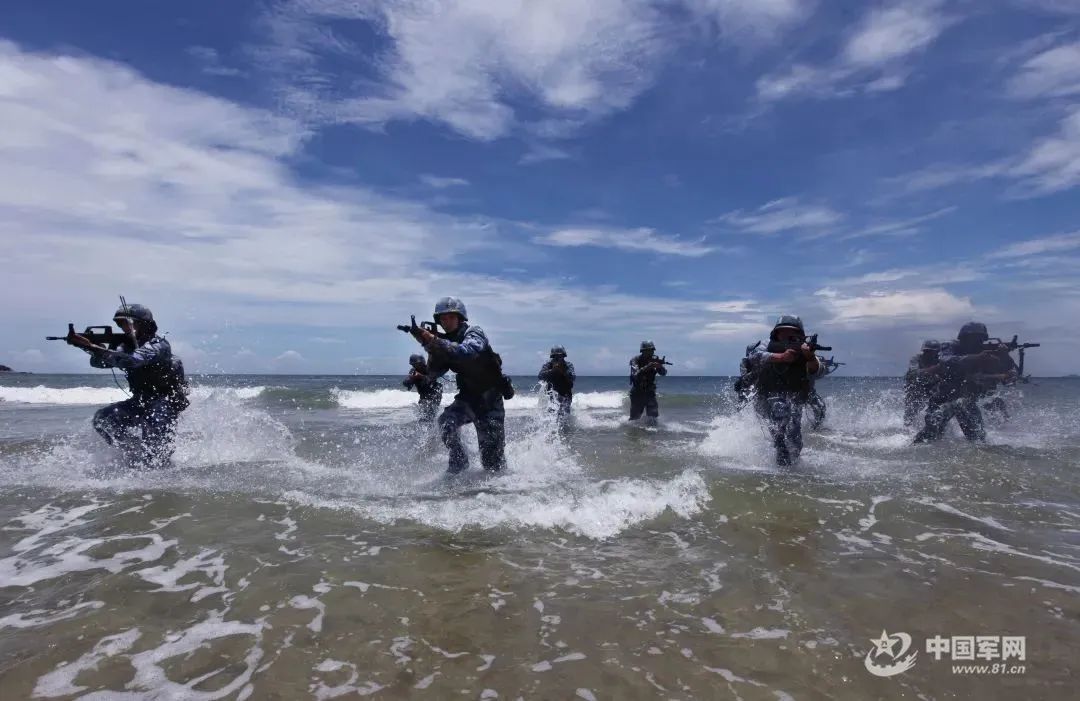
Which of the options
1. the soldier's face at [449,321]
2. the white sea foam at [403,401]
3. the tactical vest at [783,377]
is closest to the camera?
the soldier's face at [449,321]

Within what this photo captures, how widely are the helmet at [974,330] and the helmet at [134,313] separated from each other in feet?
48.4

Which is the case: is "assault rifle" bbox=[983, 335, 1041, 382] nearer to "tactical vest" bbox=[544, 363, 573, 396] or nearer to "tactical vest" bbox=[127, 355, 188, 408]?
"tactical vest" bbox=[544, 363, 573, 396]

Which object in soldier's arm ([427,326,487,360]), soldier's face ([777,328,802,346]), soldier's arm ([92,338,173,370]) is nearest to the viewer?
soldier's arm ([427,326,487,360])

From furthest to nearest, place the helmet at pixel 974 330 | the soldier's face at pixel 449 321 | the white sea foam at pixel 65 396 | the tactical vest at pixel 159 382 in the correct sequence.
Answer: the white sea foam at pixel 65 396
the helmet at pixel 974 330
the tactical vest at pixel 159 382
the soldier's face at pixel 449 321

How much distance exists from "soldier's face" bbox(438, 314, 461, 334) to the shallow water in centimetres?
202

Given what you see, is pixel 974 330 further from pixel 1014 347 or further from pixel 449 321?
pixel 449 321

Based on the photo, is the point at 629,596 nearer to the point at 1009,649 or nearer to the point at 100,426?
the point at 1009,649

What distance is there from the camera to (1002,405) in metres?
13.9

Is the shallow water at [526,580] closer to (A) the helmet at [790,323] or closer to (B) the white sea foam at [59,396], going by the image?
(A) the helmet at [790,323]

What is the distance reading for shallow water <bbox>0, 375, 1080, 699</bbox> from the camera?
2979mm

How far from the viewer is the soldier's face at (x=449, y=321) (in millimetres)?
7742

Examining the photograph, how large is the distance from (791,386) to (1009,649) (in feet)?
18.8

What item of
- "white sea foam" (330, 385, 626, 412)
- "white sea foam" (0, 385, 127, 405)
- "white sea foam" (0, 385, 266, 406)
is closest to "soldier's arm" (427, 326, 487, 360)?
"white sea foam" (330, 385, 626, 412)

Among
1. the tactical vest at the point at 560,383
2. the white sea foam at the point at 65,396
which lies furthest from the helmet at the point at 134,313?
the white sea foam at the point at 65,396
